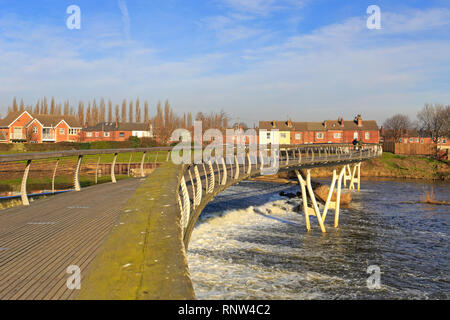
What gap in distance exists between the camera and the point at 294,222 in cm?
2459

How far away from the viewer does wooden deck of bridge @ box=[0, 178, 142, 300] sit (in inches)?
150

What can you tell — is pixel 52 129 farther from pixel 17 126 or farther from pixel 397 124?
pixel 397 124

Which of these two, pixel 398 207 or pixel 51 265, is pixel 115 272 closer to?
pixel 51 265

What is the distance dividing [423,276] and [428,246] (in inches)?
193

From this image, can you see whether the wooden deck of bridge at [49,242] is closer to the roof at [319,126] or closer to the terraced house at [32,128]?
the terraced house at [32,128]

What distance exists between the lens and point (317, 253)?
17359 mm

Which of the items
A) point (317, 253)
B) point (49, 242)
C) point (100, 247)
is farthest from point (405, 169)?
point (100, 247)

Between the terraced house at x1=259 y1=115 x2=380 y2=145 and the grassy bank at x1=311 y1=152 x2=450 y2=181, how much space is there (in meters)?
27.3

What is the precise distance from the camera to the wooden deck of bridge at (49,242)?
3.80m

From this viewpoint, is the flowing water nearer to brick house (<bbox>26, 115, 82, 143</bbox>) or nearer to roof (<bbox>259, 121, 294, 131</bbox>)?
brick house (<bbox>26, 115, 82, 143</bbox>)

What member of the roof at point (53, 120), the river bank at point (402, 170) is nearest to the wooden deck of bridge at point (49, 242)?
the river bank at point (402, 170)

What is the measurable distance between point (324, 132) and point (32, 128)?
64.0m

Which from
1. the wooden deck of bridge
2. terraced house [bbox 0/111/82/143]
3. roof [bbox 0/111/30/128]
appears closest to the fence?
terraced house [bbox 0/111/82/143]

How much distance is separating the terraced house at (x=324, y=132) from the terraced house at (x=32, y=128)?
4450 centimetres
